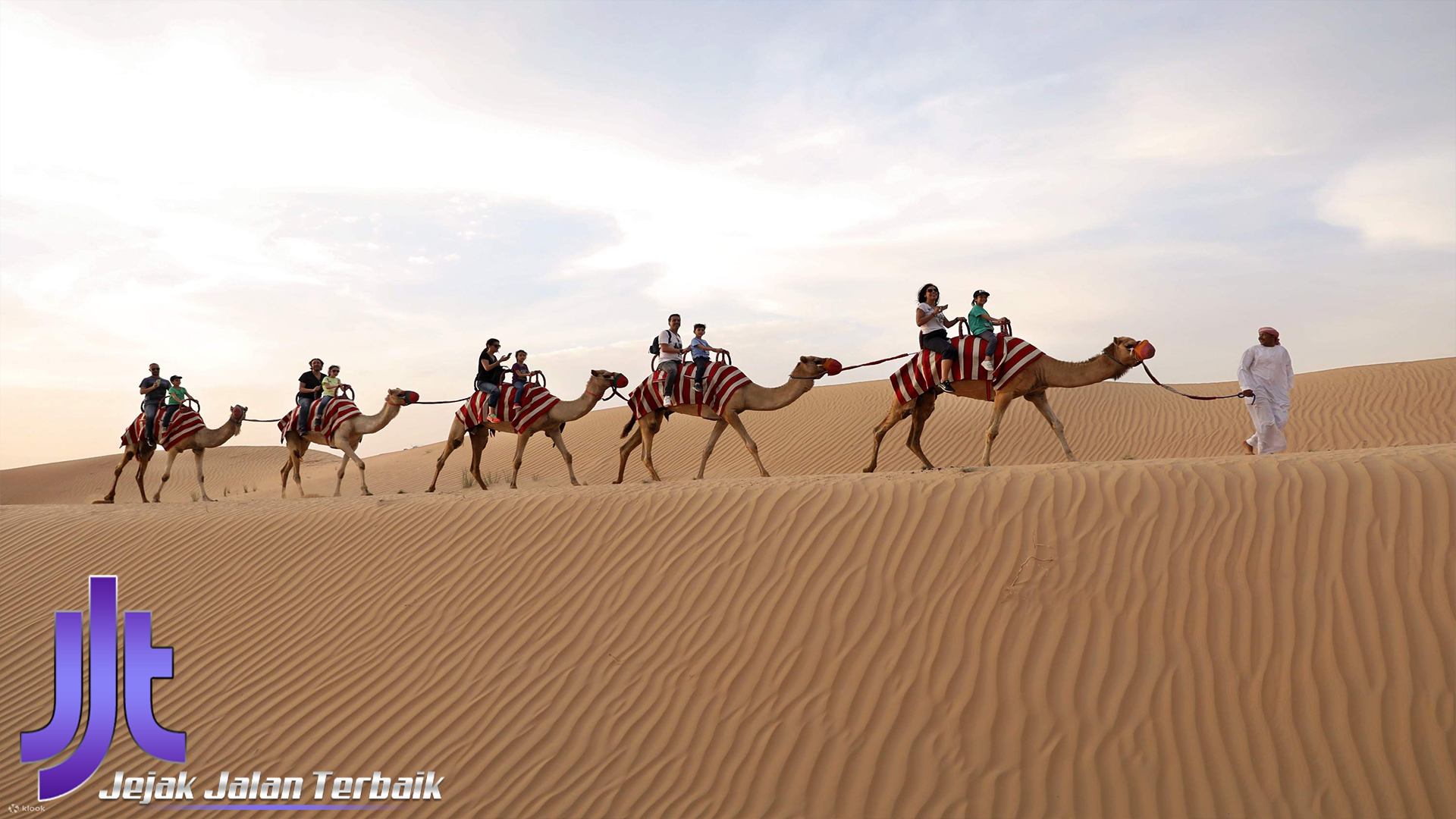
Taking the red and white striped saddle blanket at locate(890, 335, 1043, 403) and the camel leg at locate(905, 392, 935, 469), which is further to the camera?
the camel leg at locate(905, 392, 935, 469)

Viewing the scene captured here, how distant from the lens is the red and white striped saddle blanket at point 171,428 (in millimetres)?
17734

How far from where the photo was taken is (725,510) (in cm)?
876

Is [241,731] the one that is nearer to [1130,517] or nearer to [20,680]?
[20,680]

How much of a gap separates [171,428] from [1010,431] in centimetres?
1742

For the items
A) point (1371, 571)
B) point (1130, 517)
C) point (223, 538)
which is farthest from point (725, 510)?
point (223, 538)

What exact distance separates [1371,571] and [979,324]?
225 inches

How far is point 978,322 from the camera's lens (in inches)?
440

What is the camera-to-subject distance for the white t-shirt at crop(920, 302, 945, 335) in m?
11.1

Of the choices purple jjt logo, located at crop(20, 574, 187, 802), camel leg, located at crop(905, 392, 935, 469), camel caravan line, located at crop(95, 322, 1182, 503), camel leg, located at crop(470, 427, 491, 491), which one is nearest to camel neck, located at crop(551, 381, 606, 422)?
camel caravan line, located at crop(95, 322, 1182, 503)

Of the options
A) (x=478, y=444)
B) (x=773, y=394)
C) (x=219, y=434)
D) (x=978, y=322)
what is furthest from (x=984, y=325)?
(x=219, y=434)

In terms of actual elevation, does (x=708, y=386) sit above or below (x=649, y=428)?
above

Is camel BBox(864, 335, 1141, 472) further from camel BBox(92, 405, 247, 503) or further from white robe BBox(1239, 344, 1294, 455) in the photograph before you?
camel BBox(92, 405, 247, 503)

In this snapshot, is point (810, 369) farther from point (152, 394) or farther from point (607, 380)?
point (152, 394)

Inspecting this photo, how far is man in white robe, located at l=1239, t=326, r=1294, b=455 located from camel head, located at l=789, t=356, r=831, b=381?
16.6ft
